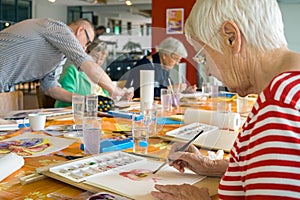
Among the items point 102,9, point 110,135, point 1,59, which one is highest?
point 102,9

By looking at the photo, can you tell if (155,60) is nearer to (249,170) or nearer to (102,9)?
(249,170)

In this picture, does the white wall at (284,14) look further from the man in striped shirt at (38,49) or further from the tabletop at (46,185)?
the tabletop at (46,185)

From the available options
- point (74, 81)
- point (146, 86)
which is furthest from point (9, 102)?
point (146, 86)

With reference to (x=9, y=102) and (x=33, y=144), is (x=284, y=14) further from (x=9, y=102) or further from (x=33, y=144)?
(x=33, y=144)

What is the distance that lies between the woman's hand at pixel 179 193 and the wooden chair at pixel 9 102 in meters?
1.57

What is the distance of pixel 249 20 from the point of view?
0.76m

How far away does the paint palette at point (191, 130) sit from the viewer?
57.5 inches

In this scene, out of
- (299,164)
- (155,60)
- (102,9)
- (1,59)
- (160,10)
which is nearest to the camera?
(299,164)

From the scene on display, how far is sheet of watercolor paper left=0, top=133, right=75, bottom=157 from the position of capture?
1.29m

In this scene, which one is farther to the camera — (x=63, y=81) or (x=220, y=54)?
(x=63, y=81)

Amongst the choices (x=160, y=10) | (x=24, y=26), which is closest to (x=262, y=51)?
(x=24, y=26)

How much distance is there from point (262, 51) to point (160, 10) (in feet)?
18.7

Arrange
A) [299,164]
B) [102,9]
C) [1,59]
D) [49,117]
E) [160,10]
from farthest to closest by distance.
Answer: [102,9] < [160,10] < [1,59] < [49,117] < [299,164]

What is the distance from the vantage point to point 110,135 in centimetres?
158
